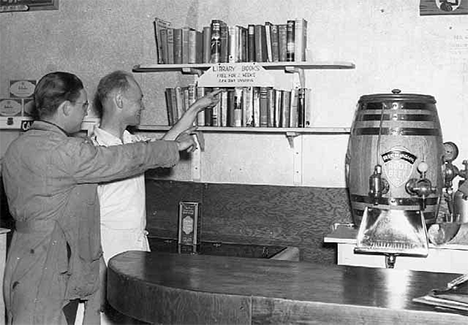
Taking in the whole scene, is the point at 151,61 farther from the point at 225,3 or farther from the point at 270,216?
the point at 270,216

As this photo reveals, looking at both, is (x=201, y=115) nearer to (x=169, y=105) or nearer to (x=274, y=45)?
(x=169, y=105)

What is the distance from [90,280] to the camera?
8.67ft

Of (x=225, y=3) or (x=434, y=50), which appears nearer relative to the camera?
(x=434, y=50)

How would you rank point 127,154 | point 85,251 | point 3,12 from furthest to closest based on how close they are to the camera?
point 3,12
point 85,251
point 127,154

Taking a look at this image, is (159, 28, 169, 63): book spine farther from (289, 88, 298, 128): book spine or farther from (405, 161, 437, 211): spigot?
(405, 161, 437, 211): spigot

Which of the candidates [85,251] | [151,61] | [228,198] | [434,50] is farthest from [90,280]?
[434,50]

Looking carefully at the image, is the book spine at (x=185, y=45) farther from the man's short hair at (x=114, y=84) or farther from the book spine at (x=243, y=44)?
the man's short hair at (x=114, y=84)

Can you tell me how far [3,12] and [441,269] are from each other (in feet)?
10.6

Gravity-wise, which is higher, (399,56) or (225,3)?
(225,3)

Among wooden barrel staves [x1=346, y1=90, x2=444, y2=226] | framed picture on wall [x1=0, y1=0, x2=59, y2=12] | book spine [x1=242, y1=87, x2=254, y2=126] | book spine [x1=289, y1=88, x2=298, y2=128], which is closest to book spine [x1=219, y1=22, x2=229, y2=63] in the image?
book spine [x1=242, y1=87, x2=254, y2=126]

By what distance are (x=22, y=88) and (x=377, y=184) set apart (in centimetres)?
256

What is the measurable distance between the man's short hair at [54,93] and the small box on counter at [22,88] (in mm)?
1746

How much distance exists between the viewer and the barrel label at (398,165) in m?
2.80

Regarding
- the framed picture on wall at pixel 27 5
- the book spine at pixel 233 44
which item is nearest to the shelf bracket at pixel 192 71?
the book spine at pixel 233 44
